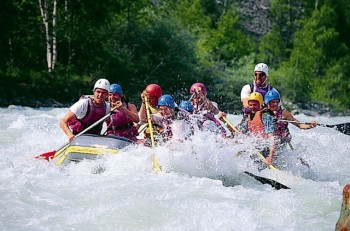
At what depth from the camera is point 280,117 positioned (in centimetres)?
873

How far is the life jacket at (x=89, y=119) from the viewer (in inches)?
338

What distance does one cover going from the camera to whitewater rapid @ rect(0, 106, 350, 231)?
5.75 m

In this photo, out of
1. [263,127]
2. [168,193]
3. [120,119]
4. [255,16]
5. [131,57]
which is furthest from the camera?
[255,16]

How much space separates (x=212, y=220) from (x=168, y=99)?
289 centimetres

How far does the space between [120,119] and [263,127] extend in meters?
2.24

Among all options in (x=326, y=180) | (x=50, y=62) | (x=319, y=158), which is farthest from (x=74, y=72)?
(x=326, y=180)

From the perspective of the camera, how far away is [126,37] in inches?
941

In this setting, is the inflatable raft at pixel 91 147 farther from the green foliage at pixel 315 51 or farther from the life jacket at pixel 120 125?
the green foliage at pixel 315 51

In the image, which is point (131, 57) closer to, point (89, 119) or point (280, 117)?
point (89, 119)

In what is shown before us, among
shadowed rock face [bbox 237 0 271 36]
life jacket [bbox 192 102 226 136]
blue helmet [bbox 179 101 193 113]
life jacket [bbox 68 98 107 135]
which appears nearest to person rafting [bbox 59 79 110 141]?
life jacket [bbox 68 98 107 135]

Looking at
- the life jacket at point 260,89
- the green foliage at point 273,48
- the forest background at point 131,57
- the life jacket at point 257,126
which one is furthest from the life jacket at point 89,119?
the green foliage at point 273,48

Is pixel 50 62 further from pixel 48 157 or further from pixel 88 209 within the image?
pixel 88 209

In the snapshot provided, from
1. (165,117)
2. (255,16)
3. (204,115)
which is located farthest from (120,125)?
(255,16)

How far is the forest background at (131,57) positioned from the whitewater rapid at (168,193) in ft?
34.3
